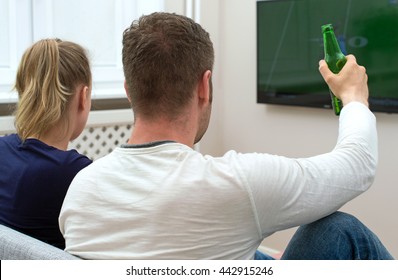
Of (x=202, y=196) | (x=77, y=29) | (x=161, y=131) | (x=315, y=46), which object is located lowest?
(x=202, y=196)

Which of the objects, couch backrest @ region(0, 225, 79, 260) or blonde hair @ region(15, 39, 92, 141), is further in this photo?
blonde hair @ region(15, 39, 92, 141)

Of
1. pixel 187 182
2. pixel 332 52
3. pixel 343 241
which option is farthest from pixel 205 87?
pixel 332 52

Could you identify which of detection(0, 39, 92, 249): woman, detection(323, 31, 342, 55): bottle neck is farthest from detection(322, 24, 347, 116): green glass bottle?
detection(0, 39, 92, 249): woman

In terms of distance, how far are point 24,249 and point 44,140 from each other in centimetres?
66

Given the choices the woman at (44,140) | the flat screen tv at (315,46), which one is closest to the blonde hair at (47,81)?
the woman at (44,140)

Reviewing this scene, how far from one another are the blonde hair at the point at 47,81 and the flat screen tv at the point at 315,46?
1.46m

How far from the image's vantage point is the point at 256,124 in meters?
4.02

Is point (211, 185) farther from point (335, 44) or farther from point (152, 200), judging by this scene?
point (335, 44)

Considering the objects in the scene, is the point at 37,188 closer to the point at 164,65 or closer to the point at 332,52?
the point at 164,65

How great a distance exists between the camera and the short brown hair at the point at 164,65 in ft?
4.16

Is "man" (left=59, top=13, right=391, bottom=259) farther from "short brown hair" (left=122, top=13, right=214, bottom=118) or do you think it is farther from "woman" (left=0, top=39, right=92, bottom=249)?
"woman" (left=0, top=39, right=92, bottom=249)

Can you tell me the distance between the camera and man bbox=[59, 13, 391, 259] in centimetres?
118
